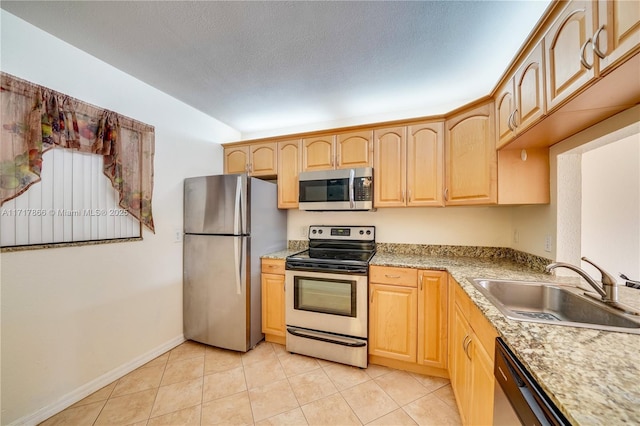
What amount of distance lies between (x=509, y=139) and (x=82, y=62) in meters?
2.99

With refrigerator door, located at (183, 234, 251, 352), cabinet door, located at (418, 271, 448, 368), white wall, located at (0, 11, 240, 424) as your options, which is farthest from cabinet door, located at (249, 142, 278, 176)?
cabinet door, located at (418, 271, 448, 368)

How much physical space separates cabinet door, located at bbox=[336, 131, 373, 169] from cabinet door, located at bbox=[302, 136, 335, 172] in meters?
0.08

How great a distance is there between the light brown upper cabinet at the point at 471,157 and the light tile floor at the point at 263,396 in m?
1.50

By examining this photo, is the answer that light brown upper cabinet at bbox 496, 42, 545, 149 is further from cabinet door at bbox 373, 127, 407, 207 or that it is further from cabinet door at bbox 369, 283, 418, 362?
cabinet door at bbox 369, 283, 418, 362

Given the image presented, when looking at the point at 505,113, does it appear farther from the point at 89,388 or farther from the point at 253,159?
the point at 89,388

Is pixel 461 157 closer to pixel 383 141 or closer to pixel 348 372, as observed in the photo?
pixel 383 141

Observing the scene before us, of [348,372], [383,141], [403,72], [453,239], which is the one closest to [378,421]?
[348,372]

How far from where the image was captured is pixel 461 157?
2.01 metres

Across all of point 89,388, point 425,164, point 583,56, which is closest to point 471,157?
point 425,164

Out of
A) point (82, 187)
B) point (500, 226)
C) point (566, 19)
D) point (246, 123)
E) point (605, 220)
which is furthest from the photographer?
point (246, 123)

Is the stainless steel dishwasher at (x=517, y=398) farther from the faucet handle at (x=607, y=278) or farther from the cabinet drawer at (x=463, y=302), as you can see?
the faucet handle at (x=607, y=278)

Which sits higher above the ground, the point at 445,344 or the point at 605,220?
the point at 605,220

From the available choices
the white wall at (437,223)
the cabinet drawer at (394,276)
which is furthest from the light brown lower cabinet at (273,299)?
the cabinet drawer at (394,276)

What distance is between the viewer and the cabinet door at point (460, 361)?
131 cm
